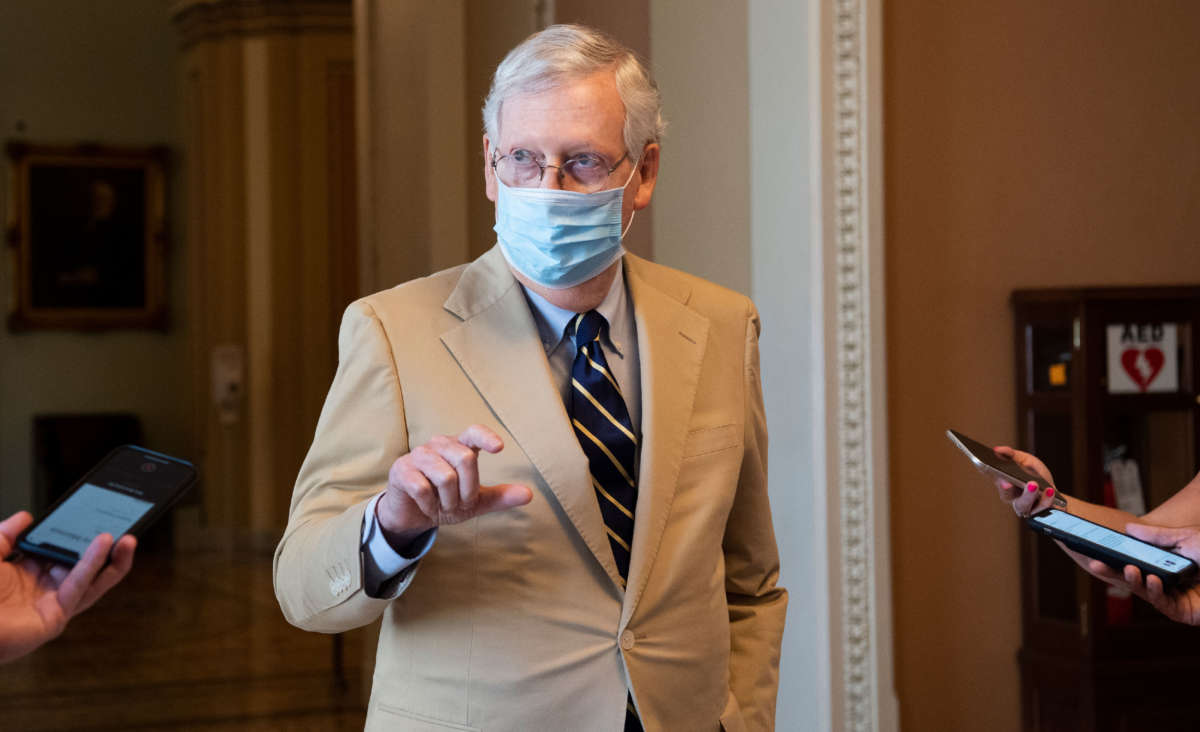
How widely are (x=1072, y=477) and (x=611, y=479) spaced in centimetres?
228

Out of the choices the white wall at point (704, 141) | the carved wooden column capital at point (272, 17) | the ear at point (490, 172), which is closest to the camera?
the ear at point (490, 172)

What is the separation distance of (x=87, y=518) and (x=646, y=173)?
3.25 feet

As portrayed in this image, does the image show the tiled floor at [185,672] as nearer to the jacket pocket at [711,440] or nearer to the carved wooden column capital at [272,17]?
the jacket pocket at [711,440]

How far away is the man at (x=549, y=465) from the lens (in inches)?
67.2

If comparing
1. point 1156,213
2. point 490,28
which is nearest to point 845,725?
point 1156,213

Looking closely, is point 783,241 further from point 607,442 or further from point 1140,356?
point 607,442

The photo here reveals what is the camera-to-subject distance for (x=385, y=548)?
1.57 m

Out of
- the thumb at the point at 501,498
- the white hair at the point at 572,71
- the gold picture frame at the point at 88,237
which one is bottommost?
the thumb at the point at 501,498

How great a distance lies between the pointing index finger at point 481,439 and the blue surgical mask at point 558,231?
494 millimetres

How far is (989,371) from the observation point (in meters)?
3.53

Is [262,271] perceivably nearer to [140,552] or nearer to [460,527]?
[140,552]

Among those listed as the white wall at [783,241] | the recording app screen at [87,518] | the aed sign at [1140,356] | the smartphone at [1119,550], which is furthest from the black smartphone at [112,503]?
the aed sign at [1140,356]

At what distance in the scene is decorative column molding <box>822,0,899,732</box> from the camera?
10.8 ft

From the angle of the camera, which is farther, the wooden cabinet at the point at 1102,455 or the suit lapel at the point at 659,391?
the wooden cabinet at the point at 1102,455
